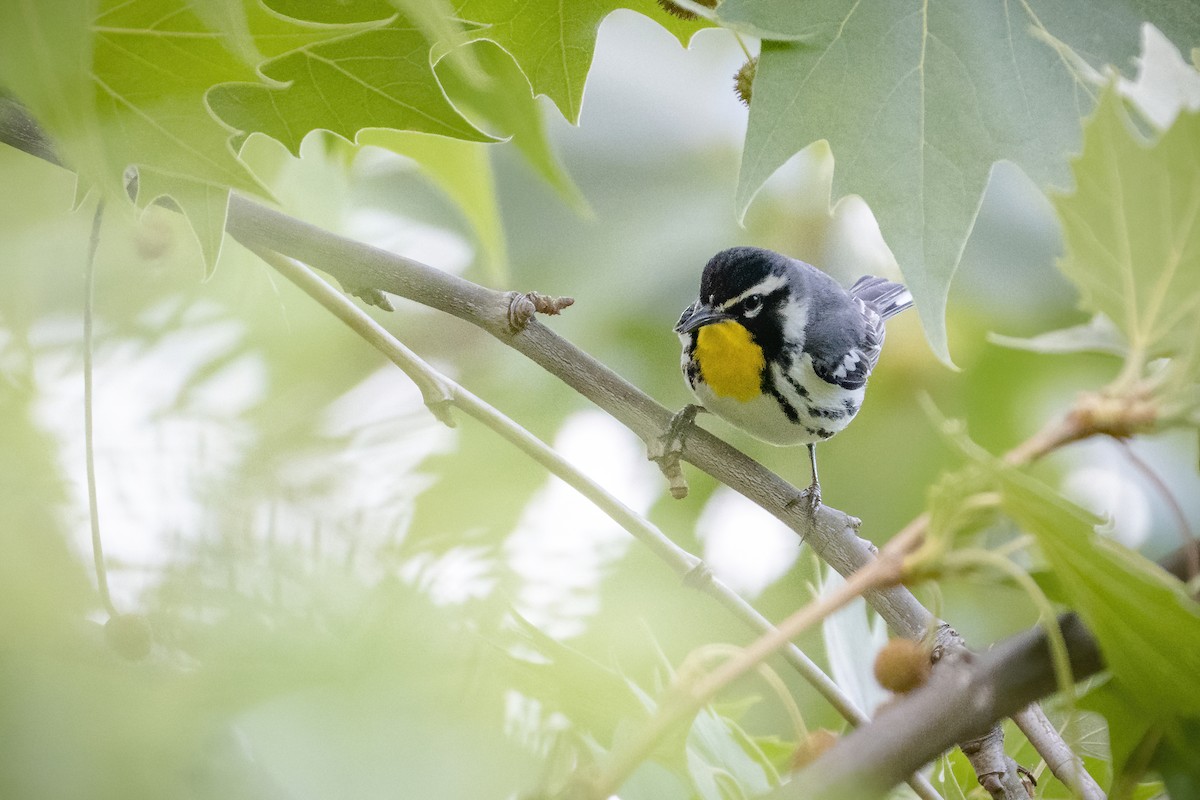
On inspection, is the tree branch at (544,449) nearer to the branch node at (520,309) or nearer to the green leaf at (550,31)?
the branch node at (520,309)

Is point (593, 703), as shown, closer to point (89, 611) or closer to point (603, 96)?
point (89, 611)

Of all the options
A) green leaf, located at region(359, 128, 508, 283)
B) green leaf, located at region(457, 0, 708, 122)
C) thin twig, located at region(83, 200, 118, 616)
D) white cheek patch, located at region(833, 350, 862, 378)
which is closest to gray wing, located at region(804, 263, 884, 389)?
white cheek patch, located at region(833, 350, 862, 378)

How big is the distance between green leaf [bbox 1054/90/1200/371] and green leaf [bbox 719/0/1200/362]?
21 cm

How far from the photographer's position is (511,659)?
1.02 ft

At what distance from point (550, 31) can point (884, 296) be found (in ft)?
3.01

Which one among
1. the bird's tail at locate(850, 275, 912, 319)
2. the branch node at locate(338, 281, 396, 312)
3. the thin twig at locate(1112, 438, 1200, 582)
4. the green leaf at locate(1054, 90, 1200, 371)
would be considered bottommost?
the bird's tail at locate(850, 275, 912, 319)

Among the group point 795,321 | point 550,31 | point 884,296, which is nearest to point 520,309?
point 550,31

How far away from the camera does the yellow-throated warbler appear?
98cm

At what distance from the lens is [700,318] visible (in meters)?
0.96

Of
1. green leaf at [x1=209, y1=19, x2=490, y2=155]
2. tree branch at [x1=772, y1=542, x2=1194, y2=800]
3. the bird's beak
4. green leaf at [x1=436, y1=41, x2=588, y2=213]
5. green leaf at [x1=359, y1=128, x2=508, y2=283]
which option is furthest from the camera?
the bird's beak

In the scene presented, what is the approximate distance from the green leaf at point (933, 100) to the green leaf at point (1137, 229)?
211 millimetres

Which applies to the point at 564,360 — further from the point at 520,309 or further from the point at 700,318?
the point at 700,318

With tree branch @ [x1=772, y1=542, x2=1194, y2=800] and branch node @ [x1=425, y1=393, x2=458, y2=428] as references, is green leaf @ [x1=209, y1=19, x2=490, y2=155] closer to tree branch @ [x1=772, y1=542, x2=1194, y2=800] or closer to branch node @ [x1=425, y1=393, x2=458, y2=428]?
branch node @ [x1=425, y1=393, x2=458, y2=428]

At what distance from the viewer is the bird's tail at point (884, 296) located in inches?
51.0
